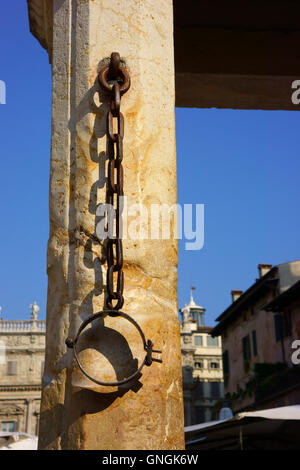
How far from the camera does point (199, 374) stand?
2319 inches

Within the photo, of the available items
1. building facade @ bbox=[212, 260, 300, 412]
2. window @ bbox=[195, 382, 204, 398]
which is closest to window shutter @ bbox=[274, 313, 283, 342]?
building facade @ bbox=[212, 260, 300, 412]

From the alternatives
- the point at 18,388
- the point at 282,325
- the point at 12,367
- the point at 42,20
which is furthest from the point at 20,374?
the point at 42,20

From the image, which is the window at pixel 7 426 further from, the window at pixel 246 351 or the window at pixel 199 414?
the window at pixel 246 351

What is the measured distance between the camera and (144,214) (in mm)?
2424

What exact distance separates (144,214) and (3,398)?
1944 inches

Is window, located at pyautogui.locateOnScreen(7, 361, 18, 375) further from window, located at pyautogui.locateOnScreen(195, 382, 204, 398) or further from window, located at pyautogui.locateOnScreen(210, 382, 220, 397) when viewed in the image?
window, located at pyautogui.locateOnScreen(210, 382, 220, 397)

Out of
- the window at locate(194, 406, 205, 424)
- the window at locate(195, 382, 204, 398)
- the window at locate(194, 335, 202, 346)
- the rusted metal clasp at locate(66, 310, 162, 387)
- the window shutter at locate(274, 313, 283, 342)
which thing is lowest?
the rusted metal clasp at locate(66, 310, 162, 387)

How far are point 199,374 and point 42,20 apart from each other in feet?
188

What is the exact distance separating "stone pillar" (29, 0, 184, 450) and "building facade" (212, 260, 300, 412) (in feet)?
61.6

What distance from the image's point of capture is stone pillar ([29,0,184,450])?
7.29 feet

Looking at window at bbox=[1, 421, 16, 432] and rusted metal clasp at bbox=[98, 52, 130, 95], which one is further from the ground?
window at bbox=[1, 421, 16, 432]

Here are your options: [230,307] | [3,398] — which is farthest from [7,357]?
[230,307]

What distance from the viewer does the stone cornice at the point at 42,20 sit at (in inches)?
124

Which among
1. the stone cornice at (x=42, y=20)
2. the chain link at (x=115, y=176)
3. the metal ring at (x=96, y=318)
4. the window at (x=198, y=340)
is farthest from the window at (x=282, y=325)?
the window at (x=198, y=340)
